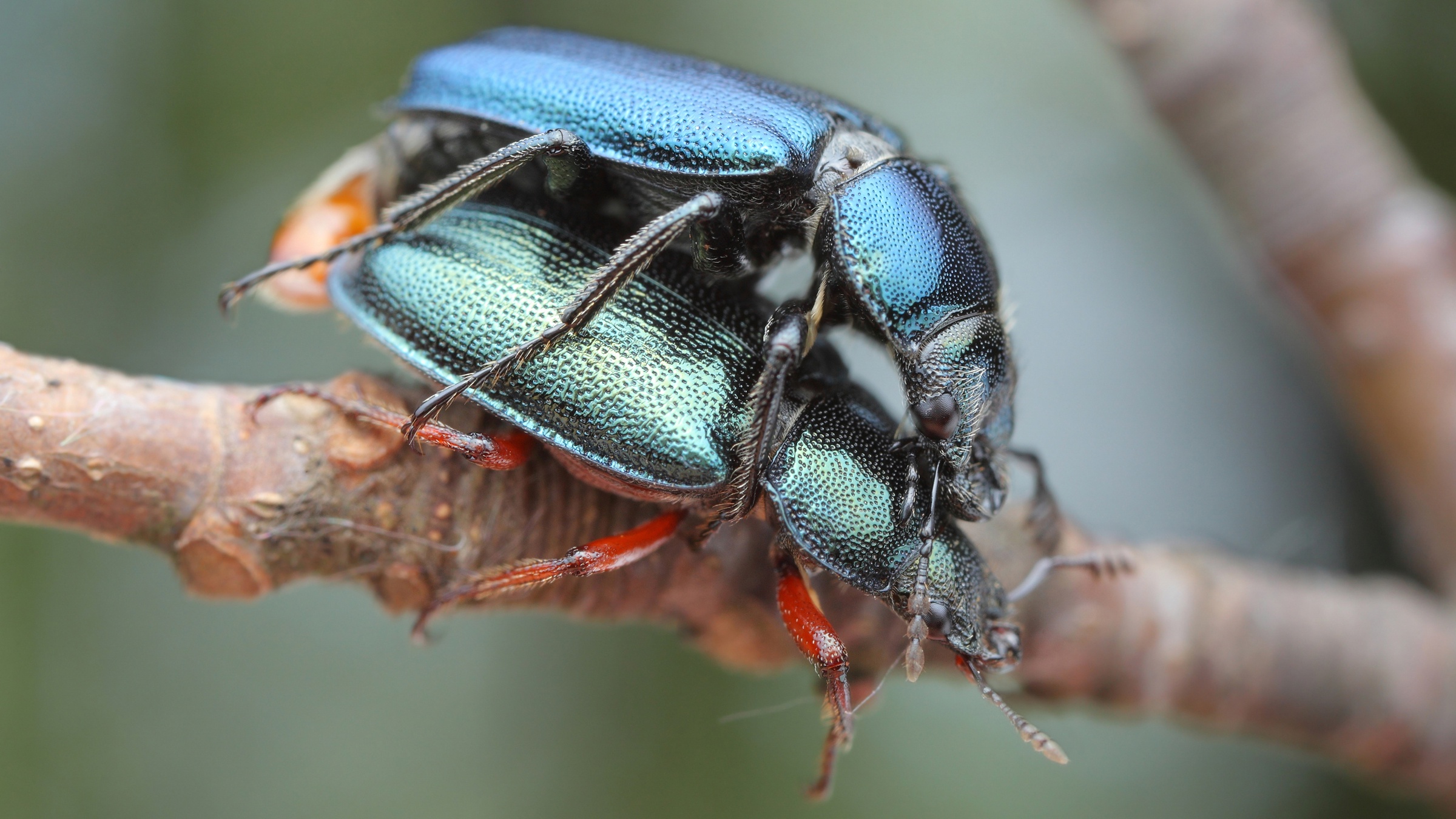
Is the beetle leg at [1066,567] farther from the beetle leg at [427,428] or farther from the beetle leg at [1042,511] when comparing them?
the beetle leg at [427,428]

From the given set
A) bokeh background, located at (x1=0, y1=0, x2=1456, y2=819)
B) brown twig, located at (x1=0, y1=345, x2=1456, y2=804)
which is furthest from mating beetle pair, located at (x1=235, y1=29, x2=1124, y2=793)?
bokeh background, located at (x1=0, y1=0, x2=1456, y2=819)

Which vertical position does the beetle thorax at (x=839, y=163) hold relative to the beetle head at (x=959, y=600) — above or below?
above

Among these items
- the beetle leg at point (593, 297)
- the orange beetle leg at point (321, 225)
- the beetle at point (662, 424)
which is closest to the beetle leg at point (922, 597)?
the beetle at point (662, 424)

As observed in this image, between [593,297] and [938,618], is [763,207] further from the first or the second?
[938,618]

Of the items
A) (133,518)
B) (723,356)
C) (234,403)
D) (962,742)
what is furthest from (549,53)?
(962,742)

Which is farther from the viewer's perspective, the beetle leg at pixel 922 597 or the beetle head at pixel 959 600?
the beetle head at pixel 959 600

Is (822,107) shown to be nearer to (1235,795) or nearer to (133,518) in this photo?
(133,518)

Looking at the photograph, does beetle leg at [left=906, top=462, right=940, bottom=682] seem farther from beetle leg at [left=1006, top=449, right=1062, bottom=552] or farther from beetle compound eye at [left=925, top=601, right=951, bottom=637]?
beetle leg at [left=1006, top=449, right=1062, bottom=552]
